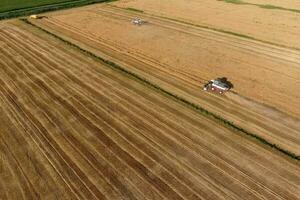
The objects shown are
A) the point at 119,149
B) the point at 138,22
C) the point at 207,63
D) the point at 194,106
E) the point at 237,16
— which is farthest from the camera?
the point at 237,16

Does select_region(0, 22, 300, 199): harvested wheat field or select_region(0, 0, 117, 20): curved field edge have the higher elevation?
select_region(0, 22, 300, 199): harvested wheat field

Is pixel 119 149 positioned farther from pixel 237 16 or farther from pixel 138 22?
pixel 237 16

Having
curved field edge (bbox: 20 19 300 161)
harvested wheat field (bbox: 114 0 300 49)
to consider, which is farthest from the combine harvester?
harvested wheat field (bbox: 114 0 300 49)

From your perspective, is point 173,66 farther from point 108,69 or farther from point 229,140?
point 229,140

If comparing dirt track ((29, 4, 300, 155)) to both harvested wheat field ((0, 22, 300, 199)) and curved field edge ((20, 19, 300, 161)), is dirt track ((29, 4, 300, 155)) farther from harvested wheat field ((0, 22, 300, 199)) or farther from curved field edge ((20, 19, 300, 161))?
harvested wheat field ((0, 22, 300, 199))

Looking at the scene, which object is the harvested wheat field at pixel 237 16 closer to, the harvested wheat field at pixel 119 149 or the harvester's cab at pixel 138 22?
the harvester's cab at pixel 138 22

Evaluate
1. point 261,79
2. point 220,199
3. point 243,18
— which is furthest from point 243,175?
point 243,18

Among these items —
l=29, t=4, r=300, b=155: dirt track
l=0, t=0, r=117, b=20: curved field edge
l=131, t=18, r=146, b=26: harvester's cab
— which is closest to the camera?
l=29, t=4, r=300, b=155: dirt track

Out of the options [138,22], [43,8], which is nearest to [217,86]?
[138,22]
